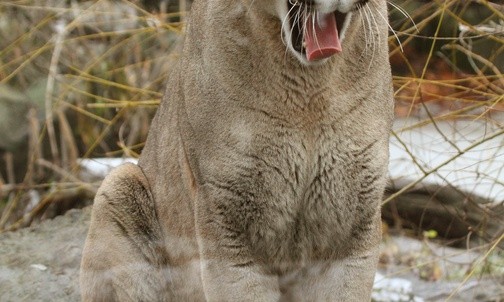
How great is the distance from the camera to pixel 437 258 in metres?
5.48

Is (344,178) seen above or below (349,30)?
below

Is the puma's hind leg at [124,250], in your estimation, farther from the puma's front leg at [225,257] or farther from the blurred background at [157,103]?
the blurred background at [157,103]

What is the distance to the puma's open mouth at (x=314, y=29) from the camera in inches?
124

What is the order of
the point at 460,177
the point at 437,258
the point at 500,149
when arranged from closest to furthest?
the point at 500,149, the point at 460,177, the point at 437,258

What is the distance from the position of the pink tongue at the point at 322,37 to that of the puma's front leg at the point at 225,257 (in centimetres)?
62

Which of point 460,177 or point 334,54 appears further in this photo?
point 460,177

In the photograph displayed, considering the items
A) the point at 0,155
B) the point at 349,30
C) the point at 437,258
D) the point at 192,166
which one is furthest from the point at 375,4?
the point at 0,155

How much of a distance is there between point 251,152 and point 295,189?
21 centimetres

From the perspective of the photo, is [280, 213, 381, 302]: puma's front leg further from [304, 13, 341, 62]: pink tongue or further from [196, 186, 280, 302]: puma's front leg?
[304, 13, 341, 62]: pink tongue

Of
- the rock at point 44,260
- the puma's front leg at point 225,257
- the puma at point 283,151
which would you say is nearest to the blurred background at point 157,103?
the rock at point 44,260

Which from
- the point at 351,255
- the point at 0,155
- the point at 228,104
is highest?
the point at 228,104

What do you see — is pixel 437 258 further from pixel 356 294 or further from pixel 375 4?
pixel 375 4

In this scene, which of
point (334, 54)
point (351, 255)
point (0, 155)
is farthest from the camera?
point (0, 155)

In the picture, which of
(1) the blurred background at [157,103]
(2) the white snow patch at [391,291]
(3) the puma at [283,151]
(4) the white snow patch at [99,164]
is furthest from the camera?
(4) the white snow patch at [99,164]
